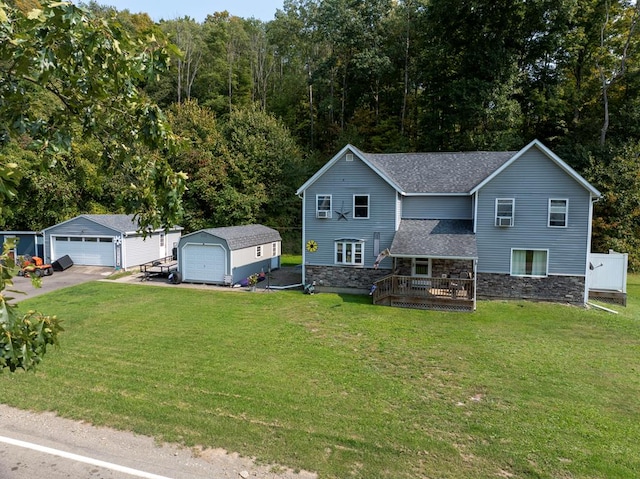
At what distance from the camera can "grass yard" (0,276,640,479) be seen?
6590 mm

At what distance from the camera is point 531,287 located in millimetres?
17797

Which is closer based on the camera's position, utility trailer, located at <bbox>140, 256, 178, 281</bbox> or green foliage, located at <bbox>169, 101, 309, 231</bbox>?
utility trailer, located at <bbox>140, 256, 178, 281</bbox>

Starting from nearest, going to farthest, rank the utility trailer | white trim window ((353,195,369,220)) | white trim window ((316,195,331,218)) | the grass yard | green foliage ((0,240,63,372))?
green foliage ((0,240,63,372))
the grass yard
white trim window ((353,195,369,220))
white trim window ((316,195,331,218))
the utility trailer

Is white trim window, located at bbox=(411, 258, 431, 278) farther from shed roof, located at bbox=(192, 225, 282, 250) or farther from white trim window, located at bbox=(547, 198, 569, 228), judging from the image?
shed roof, located at bbox=(192, 225, 282, 250)

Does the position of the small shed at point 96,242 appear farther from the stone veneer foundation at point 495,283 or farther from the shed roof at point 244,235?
the stone veneer foundation at point 495,283

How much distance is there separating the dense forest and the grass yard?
15.8 metres

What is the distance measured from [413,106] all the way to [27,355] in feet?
132

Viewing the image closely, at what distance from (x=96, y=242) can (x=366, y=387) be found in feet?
73.5

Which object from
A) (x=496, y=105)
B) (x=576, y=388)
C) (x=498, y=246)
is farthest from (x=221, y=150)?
(x=576, y=388)

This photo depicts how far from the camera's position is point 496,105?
29609 millimetres

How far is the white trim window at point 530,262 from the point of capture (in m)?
17.8

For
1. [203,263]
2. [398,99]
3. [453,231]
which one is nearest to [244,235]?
[203,263]

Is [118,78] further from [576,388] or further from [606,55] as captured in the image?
[606,55]

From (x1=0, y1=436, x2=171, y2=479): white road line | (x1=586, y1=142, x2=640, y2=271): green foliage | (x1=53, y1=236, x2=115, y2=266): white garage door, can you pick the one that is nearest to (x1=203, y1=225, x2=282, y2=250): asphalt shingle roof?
(x1=53, y1=236, x2=115, y2=266): white garage door
